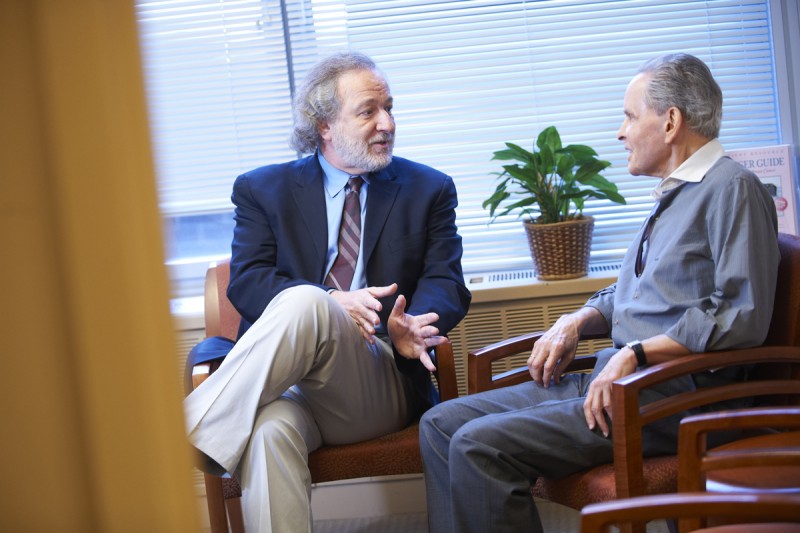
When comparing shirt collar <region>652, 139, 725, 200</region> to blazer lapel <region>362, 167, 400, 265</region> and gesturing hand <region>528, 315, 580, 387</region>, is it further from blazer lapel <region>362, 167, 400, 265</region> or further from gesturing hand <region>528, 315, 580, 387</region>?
blazer lapel <region>362, 167, 400, 265</region>

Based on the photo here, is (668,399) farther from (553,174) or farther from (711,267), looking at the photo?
(553,174)

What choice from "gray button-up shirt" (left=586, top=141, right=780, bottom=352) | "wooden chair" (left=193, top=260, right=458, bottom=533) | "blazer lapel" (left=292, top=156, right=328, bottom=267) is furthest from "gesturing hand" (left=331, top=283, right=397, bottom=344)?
"gray button-up shirt" (left=586, top=141, right=780, bottom=352)

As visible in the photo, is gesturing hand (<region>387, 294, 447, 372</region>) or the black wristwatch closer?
the black wristwatch

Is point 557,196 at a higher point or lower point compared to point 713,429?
higher

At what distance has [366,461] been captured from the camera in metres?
2.35

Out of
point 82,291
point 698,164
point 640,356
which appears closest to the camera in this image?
point 82,291

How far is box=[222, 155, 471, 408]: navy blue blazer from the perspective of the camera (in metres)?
2.71

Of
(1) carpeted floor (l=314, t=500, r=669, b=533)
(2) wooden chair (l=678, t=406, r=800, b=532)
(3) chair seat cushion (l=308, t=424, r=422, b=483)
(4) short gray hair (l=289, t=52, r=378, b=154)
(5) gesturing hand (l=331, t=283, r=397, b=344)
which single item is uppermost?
(4) short gray hair (l=289, t=52, r=378, b=154)

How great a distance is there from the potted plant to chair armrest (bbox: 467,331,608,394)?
78 cm

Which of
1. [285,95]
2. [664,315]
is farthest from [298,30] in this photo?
[664,315]

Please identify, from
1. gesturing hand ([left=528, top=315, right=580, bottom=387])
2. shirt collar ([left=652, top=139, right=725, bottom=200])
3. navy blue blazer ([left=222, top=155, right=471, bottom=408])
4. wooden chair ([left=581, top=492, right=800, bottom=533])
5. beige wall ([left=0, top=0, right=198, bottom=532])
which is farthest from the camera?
navy blue blazer ([left=222, top=155, right=471, bottom=408])

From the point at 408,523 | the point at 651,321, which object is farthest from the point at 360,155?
the point at 408,523

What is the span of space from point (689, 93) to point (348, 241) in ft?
3.76

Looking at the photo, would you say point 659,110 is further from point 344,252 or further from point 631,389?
point 344,252
